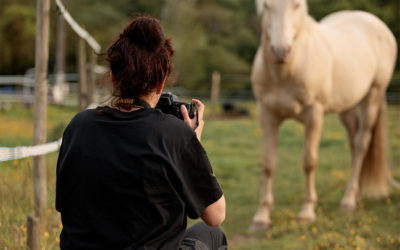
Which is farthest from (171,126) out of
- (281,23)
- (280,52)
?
(281,23)

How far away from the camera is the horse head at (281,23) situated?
12.5ft

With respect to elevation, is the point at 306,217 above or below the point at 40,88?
below

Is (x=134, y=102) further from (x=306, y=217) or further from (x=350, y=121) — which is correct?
(x=350, y=121)

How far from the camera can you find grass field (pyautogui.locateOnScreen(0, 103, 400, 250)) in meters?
3.12

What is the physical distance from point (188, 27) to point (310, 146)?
28735 millimetres

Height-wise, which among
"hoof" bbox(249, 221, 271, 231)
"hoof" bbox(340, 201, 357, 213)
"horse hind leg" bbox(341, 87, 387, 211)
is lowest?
"hoof" bbox(340, 201, 357, 213)

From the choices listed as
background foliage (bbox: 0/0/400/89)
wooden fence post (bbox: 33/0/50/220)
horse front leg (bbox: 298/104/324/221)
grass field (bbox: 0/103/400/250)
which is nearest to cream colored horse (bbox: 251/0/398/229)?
horse front leg (bbox: 298/104/324/221)

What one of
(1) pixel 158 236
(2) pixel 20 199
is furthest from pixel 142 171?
(2) pixel 20 199

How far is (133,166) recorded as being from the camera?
5.07ft

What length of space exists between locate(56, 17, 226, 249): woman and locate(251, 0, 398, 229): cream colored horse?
7.78 feet

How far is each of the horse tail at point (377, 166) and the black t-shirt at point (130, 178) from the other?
171 inches

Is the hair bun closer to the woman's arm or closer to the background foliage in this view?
the woman's arm

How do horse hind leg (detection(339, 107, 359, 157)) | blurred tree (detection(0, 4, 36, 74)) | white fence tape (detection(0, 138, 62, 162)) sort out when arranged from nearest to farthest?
white fence tape (detection(0, 138, 62, 162))
horse hind leg (detection(339, 107, 359, 157))
blurred tree (detection(0, 4, 36, 74))

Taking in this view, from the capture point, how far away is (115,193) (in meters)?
1.56
